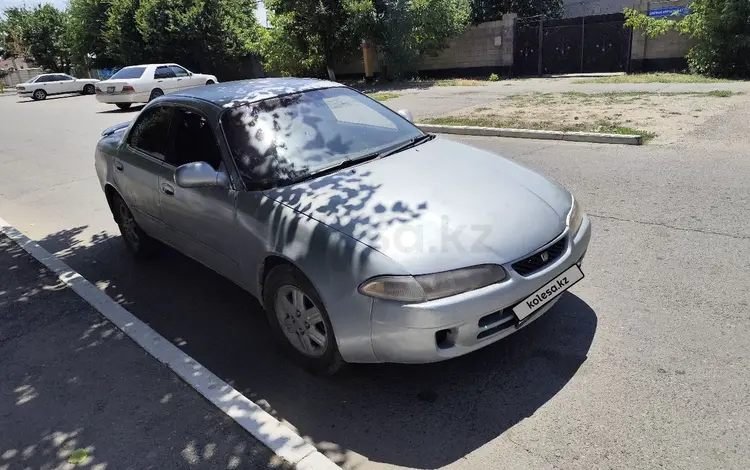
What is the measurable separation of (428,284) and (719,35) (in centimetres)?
1634

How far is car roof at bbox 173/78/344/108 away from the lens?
13.5 feet

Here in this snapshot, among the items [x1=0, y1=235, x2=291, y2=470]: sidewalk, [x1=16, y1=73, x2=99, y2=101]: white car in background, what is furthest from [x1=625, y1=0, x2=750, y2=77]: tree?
[x1=16, y1=73, x2=99, y2=101]: white car in background

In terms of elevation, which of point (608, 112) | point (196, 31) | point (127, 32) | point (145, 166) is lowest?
point (608, 112)

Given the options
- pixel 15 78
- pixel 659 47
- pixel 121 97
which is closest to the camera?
pixel 659 47

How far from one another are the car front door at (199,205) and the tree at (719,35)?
15748 mm

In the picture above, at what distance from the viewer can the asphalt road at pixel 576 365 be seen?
2.68 metres

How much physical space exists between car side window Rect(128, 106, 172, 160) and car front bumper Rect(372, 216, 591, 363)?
271cm

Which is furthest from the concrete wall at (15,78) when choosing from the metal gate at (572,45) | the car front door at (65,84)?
the metal gate at (572,45)

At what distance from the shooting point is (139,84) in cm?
2067

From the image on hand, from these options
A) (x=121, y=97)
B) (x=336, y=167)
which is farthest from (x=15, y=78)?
(x=336, y=167)

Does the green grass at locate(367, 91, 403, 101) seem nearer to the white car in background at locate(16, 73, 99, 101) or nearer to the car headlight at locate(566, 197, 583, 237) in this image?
the car headlight at locate(566, 197, 583, 237)

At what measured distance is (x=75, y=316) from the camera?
4434 millimetres

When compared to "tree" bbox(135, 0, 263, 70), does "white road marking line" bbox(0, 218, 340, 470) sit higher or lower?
lower

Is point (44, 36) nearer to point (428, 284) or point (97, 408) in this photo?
point (97, 408)
